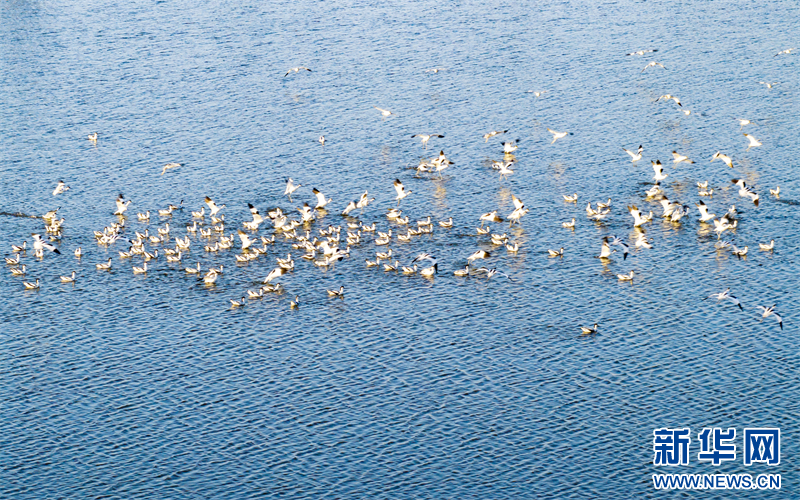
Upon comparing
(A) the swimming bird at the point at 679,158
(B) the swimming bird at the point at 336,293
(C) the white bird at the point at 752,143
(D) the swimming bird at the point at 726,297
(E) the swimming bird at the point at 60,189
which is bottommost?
(D) the swimming bird at the point at 726,297

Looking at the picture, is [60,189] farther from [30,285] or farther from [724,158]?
[724,158]

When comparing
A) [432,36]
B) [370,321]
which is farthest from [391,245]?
[432,36]

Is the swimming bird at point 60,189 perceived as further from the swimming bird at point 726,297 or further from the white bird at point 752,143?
the white bird at point 752,143

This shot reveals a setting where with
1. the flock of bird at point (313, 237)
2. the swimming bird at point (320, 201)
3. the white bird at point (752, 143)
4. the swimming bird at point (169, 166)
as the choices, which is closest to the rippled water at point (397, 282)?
the swimming bird at point (169, 166)

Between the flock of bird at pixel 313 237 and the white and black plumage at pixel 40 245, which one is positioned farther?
the white and black plumage at pixel 40 245

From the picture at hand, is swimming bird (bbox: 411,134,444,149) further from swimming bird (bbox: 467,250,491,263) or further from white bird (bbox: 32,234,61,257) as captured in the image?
white bird (bbox: 32,234,61,257)

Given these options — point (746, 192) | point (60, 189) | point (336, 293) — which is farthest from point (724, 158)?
point (60, 189)

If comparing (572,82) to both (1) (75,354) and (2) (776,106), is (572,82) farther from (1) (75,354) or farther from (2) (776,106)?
(1) (75,354)
